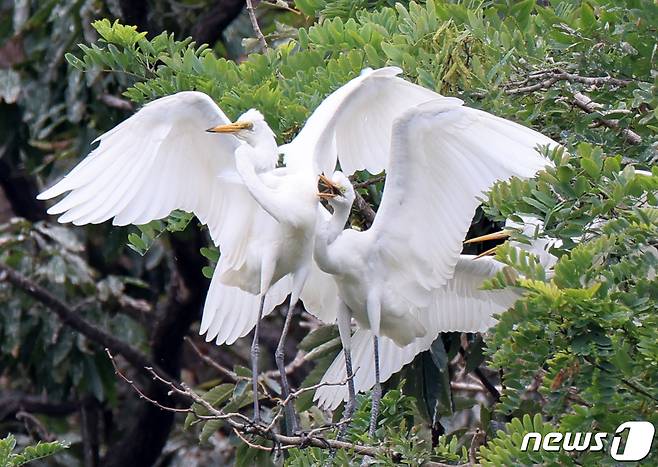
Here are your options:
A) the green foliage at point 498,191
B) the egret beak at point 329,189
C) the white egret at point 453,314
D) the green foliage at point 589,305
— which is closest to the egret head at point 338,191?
Answer: the egret beak at point 329,189

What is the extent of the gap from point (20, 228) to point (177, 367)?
94 centimetres

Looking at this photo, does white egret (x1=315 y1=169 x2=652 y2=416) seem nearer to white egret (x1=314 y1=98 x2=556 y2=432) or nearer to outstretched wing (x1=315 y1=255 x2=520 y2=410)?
outstretched wing (x1=315 y1=255 x2=520 y2=410)

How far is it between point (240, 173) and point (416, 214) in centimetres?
51

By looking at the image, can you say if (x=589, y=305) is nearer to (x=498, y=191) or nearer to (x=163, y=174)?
(x=498, y=191)

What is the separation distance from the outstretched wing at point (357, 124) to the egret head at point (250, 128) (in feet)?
0.36

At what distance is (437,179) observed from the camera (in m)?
3.67

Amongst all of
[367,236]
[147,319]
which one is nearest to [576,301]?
[367,236]

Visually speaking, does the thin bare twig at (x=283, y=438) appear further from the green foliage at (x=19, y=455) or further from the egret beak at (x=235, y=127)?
the egret beak at (x=235, y=127)

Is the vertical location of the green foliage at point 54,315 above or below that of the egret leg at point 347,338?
below

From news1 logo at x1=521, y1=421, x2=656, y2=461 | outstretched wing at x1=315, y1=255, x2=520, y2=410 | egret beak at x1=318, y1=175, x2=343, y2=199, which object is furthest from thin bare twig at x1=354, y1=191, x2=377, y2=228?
news1 logo at x1=521, y1=421, x2=656, y2=461

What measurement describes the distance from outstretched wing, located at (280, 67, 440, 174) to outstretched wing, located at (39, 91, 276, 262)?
129mm

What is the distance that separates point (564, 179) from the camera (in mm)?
2771

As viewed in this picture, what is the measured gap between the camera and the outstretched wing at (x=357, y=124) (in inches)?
145

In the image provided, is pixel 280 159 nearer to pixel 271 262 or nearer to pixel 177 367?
pixel 271 262
